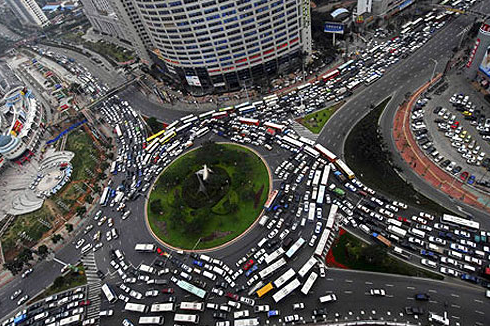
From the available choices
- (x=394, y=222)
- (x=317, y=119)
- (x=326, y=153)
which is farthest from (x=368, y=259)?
(x=317, y=119)

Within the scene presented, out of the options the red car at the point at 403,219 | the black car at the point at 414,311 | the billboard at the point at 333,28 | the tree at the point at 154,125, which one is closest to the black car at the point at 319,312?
the black car at the point at 414,311

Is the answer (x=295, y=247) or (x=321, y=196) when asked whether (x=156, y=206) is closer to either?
(x=295, y=247)

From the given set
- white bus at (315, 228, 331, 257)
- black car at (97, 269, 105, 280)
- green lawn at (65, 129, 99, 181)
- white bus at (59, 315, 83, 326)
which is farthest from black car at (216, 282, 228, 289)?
green lawn at (65, 129, 99, 181)

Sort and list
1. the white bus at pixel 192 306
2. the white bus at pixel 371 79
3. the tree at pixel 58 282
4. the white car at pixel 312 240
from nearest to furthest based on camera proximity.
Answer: the white bus at pixel 192 306 → the white car at pixel 312 240 → the tree at pixel 58 282 → the white bus at pixel 371 79

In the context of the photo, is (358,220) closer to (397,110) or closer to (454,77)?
(397,110)

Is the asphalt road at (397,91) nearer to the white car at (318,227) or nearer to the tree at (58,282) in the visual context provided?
the white car at (318,227)

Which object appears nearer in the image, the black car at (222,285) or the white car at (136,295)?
the black car at (222,285)

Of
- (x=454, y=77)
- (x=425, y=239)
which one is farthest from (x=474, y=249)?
(x=454, y=77)
